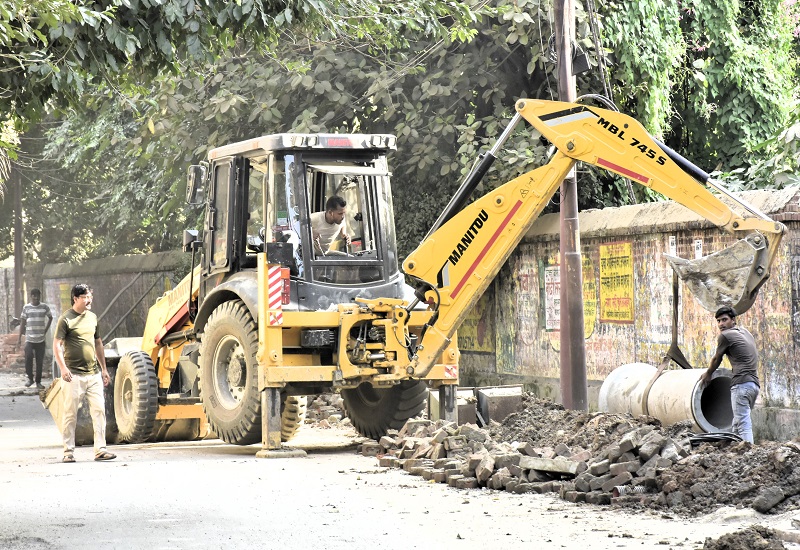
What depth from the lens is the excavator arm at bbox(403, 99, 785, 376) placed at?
11297 millimetres

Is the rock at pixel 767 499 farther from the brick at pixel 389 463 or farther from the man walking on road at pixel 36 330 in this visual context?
the man walking on road at pixel 36 330

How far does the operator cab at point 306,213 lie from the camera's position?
13.3m

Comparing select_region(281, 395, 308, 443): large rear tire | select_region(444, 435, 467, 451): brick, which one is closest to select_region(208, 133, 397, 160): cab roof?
select_region(281, 395, 308, 443): large rear tire

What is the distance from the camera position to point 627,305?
16.3 m

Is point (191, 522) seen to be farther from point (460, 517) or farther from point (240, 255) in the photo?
point (240, 255)

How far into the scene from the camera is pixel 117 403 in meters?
15.4

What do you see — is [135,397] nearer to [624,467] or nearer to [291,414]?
[291,414]

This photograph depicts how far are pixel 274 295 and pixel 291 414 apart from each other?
1.86 meters

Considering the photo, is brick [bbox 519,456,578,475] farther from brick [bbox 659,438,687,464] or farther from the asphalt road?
brick [bbox 659,438,687,464]

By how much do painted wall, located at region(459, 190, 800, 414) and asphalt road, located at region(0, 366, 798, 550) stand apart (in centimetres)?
431

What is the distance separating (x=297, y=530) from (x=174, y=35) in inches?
203

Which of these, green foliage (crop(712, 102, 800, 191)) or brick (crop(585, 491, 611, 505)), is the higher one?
green foliage (crop(712, 102, 800, 191))

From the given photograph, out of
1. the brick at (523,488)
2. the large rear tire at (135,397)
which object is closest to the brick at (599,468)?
the brick at (523,488)

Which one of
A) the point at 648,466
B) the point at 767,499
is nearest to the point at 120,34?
the point at 648,466
